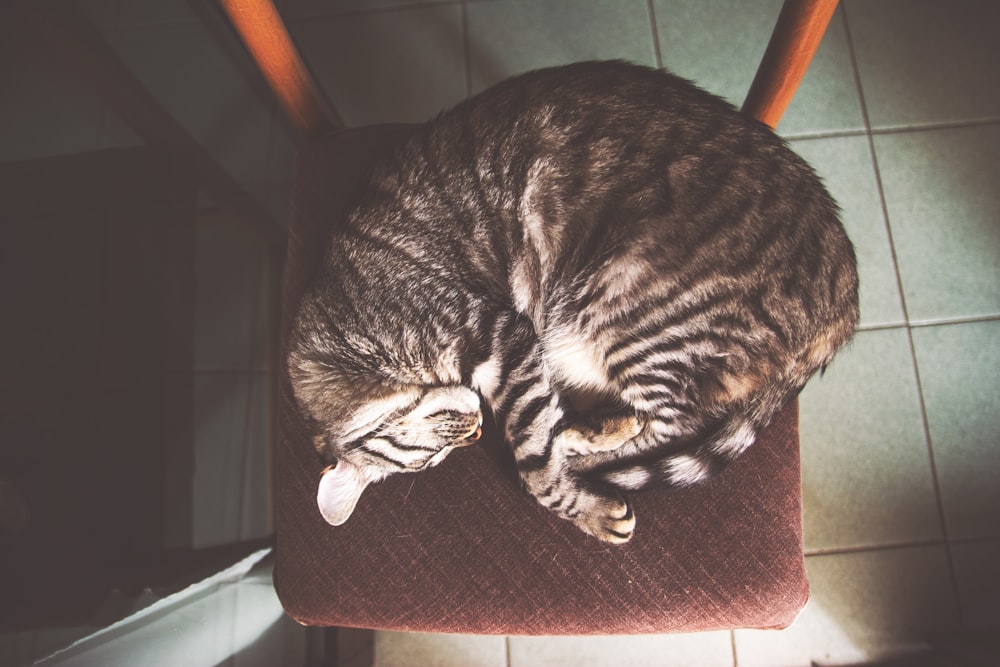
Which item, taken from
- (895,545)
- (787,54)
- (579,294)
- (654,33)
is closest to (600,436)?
(579,294)

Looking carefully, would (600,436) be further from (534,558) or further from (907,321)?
(907,321)

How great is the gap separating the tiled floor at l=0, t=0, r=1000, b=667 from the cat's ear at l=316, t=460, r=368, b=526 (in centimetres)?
43

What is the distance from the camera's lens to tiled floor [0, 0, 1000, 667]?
1366 mm

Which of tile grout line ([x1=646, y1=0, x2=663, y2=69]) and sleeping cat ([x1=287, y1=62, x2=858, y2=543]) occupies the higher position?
tile grout line ([x1=646, y1=0, x2=663, y2=69])

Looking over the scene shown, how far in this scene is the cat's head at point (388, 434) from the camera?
0.97 m

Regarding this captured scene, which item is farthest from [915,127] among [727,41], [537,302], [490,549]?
[490,549]

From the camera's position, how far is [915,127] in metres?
1.57

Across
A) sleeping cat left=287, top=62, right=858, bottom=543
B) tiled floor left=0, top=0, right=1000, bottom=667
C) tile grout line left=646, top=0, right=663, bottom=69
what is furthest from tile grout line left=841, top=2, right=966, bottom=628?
sleeping cat left=287, top=62, right=858, bottom=543

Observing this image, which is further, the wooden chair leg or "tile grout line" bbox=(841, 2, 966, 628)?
"tile grout line" bbox=(841, 2, 966, 628)

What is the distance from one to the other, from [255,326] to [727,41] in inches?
57.9

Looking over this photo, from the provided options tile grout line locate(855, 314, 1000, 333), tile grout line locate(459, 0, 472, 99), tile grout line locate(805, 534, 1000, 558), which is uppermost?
tile grout line locate(459, 0, 472, 99)

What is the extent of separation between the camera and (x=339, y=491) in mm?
951

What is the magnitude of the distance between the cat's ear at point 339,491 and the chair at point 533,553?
0.08 feet

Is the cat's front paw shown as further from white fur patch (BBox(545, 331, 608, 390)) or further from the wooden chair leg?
the wooden chair leg
